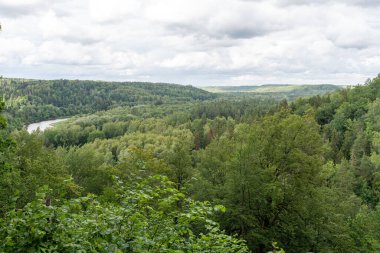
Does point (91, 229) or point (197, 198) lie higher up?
point (91, 229)

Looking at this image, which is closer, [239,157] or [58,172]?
[239,157]

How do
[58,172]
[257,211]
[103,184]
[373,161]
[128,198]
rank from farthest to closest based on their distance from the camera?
[373,161], [103,184], [58,172], [257,211], [128,198]

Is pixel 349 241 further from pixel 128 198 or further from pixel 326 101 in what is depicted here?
pixel 326 101

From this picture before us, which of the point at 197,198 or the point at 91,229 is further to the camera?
the point at 197,198

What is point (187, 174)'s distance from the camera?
38719mm

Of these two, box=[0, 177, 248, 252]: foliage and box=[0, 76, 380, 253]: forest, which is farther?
box=[0, 76, 380, 253]: forest

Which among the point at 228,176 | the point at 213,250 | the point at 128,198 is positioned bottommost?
the point at 228,176

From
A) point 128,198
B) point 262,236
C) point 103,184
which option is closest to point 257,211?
point 262,236

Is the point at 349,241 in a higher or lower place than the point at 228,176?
lower

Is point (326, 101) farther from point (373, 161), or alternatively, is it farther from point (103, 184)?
point (103, 184)

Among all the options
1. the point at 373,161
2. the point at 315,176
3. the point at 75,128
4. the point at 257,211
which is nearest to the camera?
the point at 257,211

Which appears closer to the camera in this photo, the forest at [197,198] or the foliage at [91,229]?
the foliage at [91,229]

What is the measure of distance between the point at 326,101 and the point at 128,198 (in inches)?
5457

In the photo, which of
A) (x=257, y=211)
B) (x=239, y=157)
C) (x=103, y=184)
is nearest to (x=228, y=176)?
(x=239, y=157)
